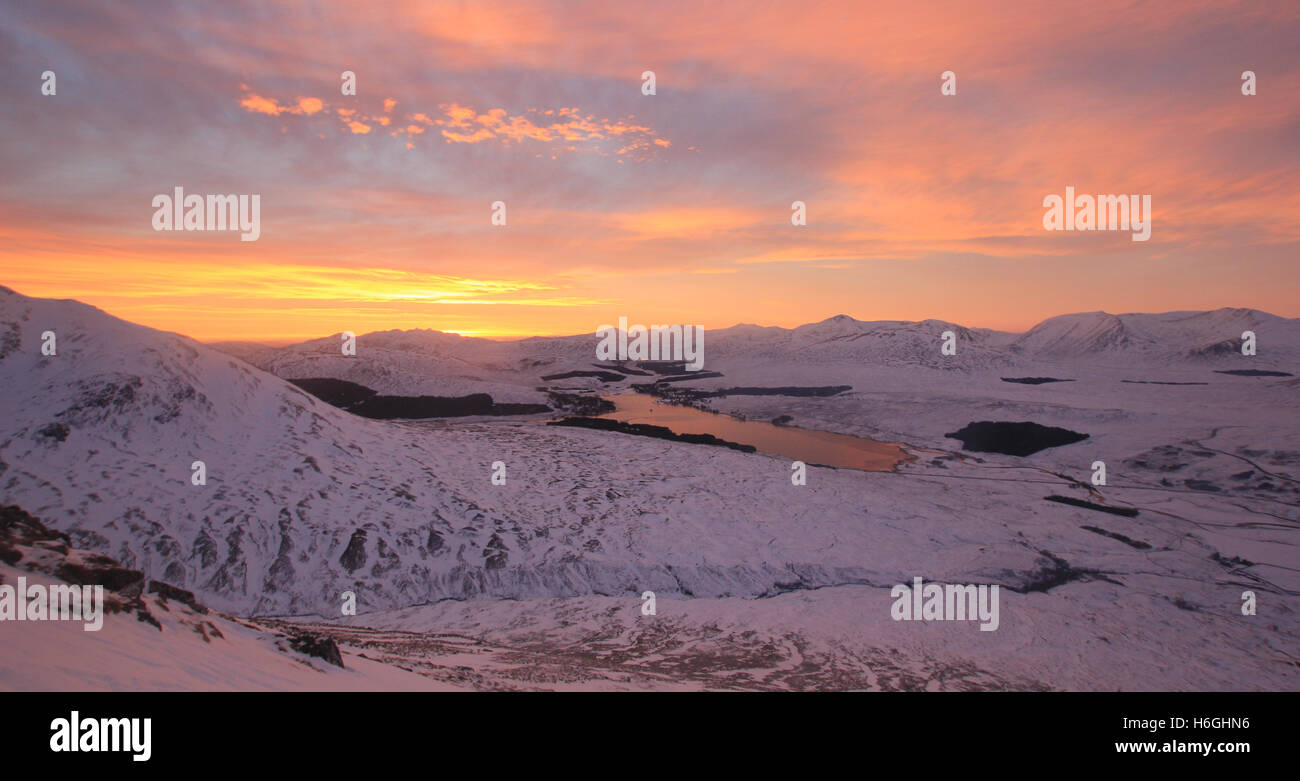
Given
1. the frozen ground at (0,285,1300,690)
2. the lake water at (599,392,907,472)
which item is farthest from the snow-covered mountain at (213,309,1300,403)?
the frozen ground at (0,285,1300,690)

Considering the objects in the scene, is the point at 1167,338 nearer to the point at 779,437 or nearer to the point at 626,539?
the point at 779,437

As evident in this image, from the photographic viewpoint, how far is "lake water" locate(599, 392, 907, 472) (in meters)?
52.1

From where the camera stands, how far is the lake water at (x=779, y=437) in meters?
52.1

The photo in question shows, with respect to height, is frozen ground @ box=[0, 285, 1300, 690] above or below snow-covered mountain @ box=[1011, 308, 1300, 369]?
below

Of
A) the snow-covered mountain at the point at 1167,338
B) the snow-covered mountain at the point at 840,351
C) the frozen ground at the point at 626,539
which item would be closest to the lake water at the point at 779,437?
the frozen ground at the point at 626,539

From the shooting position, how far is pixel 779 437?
2517 inches

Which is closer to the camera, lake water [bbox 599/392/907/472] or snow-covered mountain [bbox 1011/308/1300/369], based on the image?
lake water [bbox 599/392/907/472]

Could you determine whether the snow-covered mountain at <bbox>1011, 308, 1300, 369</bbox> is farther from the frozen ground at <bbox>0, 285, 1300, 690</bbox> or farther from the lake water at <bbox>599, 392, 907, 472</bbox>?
the frozen ground at <bbox>0, 285, 1300, 690</bbox>

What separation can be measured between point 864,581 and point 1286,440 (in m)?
45.6

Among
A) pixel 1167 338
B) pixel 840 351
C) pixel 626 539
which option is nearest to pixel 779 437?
pixel 626 539

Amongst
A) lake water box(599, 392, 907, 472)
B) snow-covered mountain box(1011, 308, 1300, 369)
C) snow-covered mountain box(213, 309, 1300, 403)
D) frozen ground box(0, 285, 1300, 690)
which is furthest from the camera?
snow-covered mountain box(1011, 308, 1300, 369)

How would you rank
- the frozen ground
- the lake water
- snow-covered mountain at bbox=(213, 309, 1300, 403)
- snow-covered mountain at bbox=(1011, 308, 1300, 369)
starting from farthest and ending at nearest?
1. snow-covered mountain at bbox=(1011, 308, 1300, 369)
2. snow-covered mountain at bbox=(213, 309, 1300, 403)
3. the lake water
4. the frozen ground
